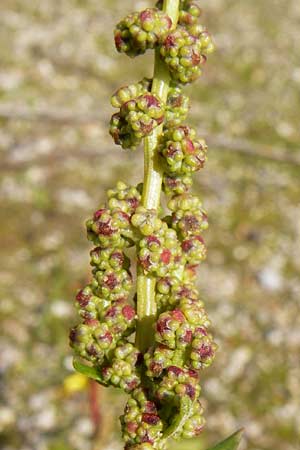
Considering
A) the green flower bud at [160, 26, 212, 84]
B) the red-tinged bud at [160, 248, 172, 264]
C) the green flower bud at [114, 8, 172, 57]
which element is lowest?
A: the red-tinged bud at [160, 248, 172, 264]

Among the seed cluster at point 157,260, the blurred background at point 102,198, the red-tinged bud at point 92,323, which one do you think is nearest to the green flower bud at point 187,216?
the seed cluster at point 157,260

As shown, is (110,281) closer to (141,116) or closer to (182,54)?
→ (141,116)

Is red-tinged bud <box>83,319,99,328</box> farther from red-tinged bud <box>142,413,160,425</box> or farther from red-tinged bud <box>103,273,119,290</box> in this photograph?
red-tinged bud <box>142,413,160,425</box>

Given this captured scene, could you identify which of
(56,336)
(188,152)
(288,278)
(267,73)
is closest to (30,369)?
(56,336)

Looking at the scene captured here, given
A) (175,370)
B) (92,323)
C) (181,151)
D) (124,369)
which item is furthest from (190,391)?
(181,151)

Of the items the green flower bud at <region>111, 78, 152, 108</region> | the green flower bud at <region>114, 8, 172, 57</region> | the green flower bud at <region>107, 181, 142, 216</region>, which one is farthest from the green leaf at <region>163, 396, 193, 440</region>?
the green flower bud at <region>114, 8, 172, 57</region>

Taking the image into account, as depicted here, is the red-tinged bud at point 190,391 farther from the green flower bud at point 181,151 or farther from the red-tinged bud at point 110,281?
the green flower bud at point 181,151
